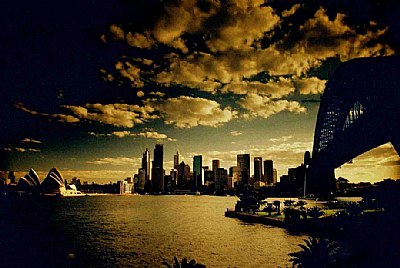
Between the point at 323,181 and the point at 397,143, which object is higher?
the point at 397,143

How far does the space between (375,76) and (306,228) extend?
43.3 meters

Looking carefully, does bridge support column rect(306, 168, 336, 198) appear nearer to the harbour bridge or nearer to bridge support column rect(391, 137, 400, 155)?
the harbour bridge

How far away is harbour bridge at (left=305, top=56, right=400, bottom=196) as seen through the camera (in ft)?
261

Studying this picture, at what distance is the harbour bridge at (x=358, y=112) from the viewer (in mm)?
79625

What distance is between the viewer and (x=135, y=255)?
193 feet

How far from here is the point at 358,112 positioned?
101 m

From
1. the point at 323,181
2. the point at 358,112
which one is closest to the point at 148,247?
the point at 358,112

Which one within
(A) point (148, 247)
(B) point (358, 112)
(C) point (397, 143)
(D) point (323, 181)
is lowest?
(A) point (148, 247)

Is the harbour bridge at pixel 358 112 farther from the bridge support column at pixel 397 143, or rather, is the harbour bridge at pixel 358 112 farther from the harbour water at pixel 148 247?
the harbour water at pixel 148 247

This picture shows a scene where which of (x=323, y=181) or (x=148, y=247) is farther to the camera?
(x=323, y=181)

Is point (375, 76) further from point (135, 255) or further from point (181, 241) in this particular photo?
point (135, 255)

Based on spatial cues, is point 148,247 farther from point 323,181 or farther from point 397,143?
point 323,181

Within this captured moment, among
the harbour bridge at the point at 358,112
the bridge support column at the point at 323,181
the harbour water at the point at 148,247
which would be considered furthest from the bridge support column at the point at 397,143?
the bridge support column at the point at 323,181

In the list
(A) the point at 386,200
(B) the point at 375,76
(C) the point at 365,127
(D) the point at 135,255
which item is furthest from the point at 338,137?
(A) the point at 386,200
